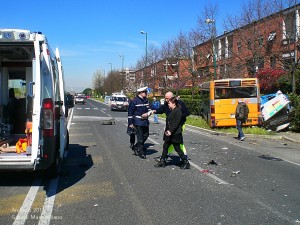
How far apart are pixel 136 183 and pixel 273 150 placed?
6780mm

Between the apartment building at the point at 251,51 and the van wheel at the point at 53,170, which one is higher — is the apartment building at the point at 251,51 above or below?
above

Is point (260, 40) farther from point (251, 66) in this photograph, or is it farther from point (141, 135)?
point (141, 135)

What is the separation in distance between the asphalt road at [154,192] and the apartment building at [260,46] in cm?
1260

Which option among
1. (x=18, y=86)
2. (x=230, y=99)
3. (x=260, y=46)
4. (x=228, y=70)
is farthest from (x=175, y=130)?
(x=228, y=70)

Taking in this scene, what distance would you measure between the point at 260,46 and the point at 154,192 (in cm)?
1948

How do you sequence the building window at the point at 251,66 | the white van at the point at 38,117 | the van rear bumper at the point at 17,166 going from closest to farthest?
the white van at the point at 38,117 → the van rear bumper at the point at 17,166 → the building window at the point at 251,66

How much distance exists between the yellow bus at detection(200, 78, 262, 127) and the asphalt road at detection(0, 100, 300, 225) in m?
7.84

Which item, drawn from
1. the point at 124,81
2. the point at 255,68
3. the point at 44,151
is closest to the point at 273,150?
the point at 44,151

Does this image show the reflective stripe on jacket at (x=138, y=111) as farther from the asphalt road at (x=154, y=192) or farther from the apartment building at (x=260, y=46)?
the apartment building at (x=260, y=46)

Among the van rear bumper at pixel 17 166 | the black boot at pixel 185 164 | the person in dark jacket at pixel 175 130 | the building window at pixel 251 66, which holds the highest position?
the building window at pixel 251 66

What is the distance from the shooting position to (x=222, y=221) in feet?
16.8

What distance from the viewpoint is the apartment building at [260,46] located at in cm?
2127

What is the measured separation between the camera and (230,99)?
731 inches

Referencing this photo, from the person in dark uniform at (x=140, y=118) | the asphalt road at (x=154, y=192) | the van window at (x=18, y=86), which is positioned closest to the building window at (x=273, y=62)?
the asphalt road at (x=154, y=192)
